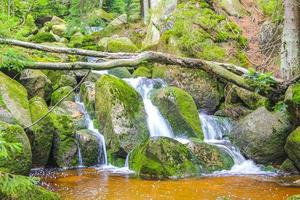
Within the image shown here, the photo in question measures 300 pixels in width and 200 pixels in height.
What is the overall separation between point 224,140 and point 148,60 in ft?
19.9

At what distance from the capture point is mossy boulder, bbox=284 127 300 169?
8.37 m

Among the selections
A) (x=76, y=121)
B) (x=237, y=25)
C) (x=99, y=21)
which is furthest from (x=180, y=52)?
(x=99, y=21)

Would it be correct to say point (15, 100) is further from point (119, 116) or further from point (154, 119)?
point (154, 119)

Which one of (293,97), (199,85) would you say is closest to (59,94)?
(199,85)

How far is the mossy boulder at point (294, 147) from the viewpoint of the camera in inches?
329

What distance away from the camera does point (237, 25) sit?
15711 millimetres

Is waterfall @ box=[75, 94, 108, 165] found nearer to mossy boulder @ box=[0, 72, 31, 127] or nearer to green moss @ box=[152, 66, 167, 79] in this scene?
mossy boulder @ box=[0, 72, 31, 127]

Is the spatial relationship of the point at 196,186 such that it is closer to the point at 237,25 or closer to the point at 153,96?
the point at 153,96

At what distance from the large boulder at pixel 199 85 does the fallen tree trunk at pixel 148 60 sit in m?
6.05

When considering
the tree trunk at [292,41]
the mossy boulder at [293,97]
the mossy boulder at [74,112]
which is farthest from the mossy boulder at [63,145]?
the tree trunk at [292,41]

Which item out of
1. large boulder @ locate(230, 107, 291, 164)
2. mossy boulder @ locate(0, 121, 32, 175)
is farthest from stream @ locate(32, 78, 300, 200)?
mossy boulder @ locate(0, 121, 32, 175)

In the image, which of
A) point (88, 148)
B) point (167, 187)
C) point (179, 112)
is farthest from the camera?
point (179, 112)

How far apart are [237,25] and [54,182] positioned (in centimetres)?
1057

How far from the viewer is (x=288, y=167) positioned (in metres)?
8.95
